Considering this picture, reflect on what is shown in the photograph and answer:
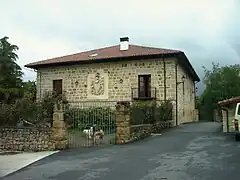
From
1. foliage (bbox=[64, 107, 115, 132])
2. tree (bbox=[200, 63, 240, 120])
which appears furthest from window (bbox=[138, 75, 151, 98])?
tree (bbox=[200, 63, 240, 120])

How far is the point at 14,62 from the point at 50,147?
1040 inches

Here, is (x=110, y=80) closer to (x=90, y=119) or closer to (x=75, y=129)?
(x=90, y=119)

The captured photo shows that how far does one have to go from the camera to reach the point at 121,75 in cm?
2684

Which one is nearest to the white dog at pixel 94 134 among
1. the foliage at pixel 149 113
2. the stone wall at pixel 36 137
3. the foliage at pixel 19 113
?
the stone wall at pixel 36 137

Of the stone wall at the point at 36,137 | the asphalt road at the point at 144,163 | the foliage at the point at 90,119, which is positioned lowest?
the asphalt road at the point at 144,163

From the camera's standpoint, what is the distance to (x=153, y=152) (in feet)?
41.9

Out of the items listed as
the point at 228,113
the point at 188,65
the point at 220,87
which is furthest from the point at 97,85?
the point at 220,87

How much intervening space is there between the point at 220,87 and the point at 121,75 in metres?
23.8

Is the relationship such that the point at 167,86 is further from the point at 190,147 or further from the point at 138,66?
the point at 190,147

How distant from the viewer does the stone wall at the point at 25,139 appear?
49.4ft

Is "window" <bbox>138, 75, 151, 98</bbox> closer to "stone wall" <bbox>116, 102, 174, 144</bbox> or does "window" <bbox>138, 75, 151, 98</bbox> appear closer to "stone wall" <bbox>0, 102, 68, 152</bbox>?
"stone wall" <bbox>116, 102, 174, 144</bbox>

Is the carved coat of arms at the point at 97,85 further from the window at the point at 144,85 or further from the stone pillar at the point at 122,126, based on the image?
the stone pillar at the point at 122,126

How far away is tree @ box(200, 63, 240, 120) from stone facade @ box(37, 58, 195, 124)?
17939 mm

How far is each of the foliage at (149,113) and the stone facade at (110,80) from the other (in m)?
1.90
